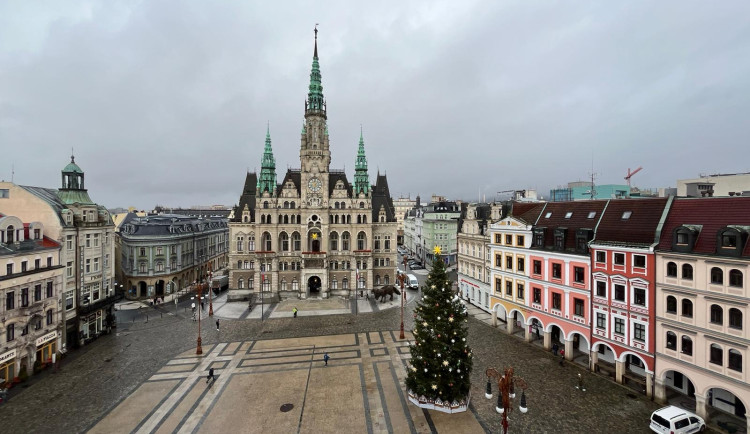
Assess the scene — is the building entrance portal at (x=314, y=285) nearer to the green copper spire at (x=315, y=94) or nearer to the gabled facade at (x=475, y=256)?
the gabled facade at (x=475, y=256)

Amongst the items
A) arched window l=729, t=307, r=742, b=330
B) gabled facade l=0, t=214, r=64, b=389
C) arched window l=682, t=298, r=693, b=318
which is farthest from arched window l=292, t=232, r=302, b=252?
arched window l=729, t=307, r=742, b=330

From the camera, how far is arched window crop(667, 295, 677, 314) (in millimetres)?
25703

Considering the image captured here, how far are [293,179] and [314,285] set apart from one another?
71.5ft

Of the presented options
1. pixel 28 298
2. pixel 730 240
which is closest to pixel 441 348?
pixel 730 240

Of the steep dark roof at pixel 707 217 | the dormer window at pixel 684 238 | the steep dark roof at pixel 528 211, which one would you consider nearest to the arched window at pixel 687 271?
the dormer window at pixel 684 238

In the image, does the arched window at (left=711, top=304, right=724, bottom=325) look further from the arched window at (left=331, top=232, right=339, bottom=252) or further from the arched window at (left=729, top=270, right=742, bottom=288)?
the arched window at (left=331, top=232, right=339, bottom=252)

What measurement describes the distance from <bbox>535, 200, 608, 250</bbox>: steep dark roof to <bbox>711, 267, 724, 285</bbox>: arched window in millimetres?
10312

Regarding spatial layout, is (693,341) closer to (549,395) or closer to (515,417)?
(549,395)

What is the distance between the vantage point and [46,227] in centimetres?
3719

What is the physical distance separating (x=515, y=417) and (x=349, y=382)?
14.0 meters

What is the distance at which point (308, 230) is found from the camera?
63969 millimetres

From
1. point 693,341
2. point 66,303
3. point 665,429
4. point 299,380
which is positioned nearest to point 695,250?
point 693,341

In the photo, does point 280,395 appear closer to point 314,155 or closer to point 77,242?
point 77,242

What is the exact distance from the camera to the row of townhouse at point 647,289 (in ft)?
75.3
